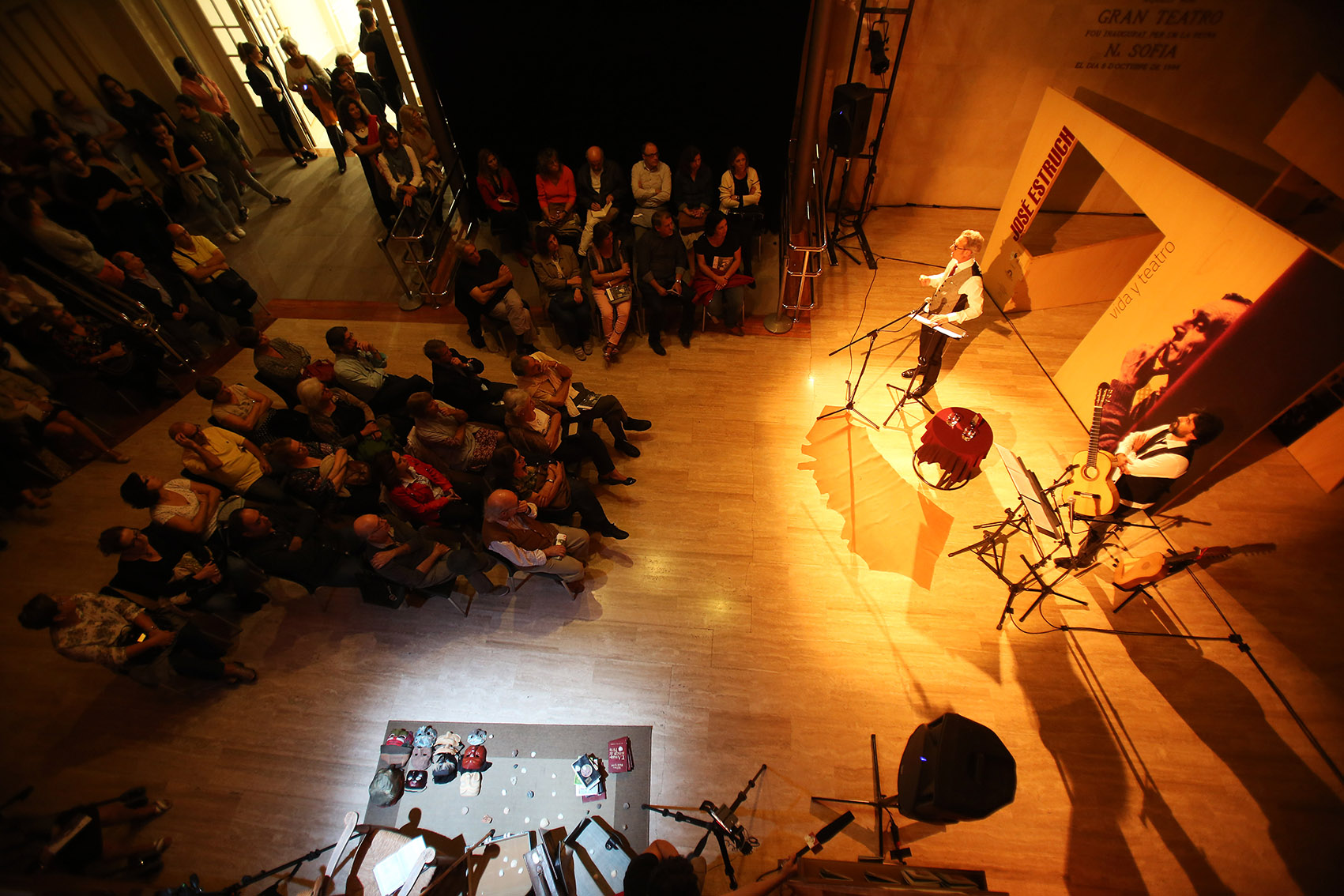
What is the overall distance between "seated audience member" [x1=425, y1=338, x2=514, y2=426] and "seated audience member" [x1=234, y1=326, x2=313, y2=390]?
3.39ft

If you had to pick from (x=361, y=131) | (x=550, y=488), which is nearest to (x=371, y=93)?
(x=361, y=131)

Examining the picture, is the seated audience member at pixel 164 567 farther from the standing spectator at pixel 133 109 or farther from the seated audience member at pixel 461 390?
the standing spectator at pixel 133 109

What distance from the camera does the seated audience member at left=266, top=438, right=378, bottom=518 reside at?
11.8 ft

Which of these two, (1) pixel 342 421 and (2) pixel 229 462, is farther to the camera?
(1) pixel 342 421

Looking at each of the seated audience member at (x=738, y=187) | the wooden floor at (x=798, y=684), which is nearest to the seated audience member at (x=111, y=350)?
the wooden floor at (x=798, y=684)

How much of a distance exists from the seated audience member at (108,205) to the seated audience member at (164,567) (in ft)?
11.7

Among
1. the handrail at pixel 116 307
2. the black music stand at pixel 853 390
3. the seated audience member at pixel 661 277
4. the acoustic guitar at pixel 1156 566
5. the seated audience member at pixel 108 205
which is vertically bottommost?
the acoustic guitar at pixel 1156 566

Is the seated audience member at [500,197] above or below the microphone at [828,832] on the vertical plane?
above

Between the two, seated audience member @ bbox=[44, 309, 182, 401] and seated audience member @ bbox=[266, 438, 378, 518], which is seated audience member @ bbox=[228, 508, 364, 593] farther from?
seated audience member @ bbox=[44, 309, 182, 401]

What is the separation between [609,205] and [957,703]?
5.37 m

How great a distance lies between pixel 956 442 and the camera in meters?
4.01

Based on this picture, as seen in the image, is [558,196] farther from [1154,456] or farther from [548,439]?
[1154,456]

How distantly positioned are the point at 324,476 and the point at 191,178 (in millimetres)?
5459

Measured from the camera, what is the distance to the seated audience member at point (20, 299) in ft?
14.2
